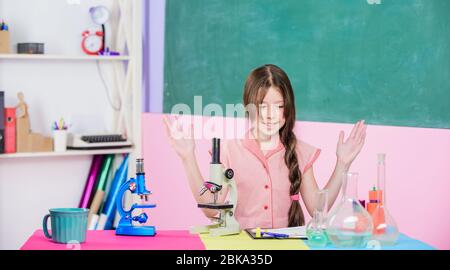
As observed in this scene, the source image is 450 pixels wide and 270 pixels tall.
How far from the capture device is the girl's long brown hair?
Answer: 3.35 metres

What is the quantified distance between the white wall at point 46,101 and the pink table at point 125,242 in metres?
1.68

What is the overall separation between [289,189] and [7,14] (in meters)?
1.89

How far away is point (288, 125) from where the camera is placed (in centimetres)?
338

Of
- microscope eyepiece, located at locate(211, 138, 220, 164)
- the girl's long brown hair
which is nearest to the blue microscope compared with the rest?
microscope eyepiece, located at locate(211, 138, 220, 164)

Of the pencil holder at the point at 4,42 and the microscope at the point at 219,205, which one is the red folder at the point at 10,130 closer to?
the pencil holder at the point at 4,42

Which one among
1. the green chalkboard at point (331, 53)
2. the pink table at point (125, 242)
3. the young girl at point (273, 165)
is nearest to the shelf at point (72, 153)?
the green chalkboard at point (331, 53)

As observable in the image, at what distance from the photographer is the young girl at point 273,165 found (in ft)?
10.8

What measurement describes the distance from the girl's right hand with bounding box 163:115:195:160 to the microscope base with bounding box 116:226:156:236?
954 mm

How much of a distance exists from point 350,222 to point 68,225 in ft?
2.98

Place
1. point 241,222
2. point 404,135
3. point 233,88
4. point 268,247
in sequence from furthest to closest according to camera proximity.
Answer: point 233,88 → point 241,222 → point 404,135 → point 268,247

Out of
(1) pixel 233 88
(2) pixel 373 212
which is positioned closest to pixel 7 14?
(1) pixel 233 88
